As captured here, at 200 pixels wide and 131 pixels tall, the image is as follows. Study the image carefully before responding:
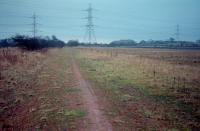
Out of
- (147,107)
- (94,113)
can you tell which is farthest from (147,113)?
(94,113)

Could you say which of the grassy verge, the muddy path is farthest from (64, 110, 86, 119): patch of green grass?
the grassy verge

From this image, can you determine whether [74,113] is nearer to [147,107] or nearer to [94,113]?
[94,113]

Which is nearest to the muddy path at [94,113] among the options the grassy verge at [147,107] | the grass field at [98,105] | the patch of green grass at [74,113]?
the grass field at [98,105]

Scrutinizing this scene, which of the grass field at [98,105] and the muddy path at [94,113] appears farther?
the grass field at [98,105]

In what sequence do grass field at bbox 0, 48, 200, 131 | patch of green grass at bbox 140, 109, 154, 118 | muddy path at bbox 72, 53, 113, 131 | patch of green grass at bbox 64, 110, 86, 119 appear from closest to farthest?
muddy path at bbox 72, 53, 113, 131 → grass field at bbox 0, 48, 200, 131 → patch of green grass at bbox 64, 110, 86, 119 → patch of green grass at bbox 140, 109, 154, 118

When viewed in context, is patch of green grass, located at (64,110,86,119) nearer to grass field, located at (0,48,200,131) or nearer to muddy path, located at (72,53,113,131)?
grass field, located at (0,48,200,131)

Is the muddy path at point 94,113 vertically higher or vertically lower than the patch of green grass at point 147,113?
higher

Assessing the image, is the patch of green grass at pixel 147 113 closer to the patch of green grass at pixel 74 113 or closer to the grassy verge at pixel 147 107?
the grassy verge at pixel 147 107

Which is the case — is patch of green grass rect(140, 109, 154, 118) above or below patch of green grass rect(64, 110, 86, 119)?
below

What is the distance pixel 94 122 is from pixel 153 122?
1817mm

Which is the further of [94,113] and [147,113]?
[147,113]

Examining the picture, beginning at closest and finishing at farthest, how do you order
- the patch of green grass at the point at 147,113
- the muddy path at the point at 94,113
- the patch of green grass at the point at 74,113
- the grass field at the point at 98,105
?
the muddy path at the point at 94,113 < the grass field at the point at 98,105 < the patch of green grass at the point at 74,113 < the patch of green grass at the point at 147,113

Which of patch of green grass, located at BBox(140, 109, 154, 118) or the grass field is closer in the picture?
the grass field

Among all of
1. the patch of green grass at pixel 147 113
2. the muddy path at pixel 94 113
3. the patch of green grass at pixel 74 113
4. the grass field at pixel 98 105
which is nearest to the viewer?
the muddy path at pixel 94 113
